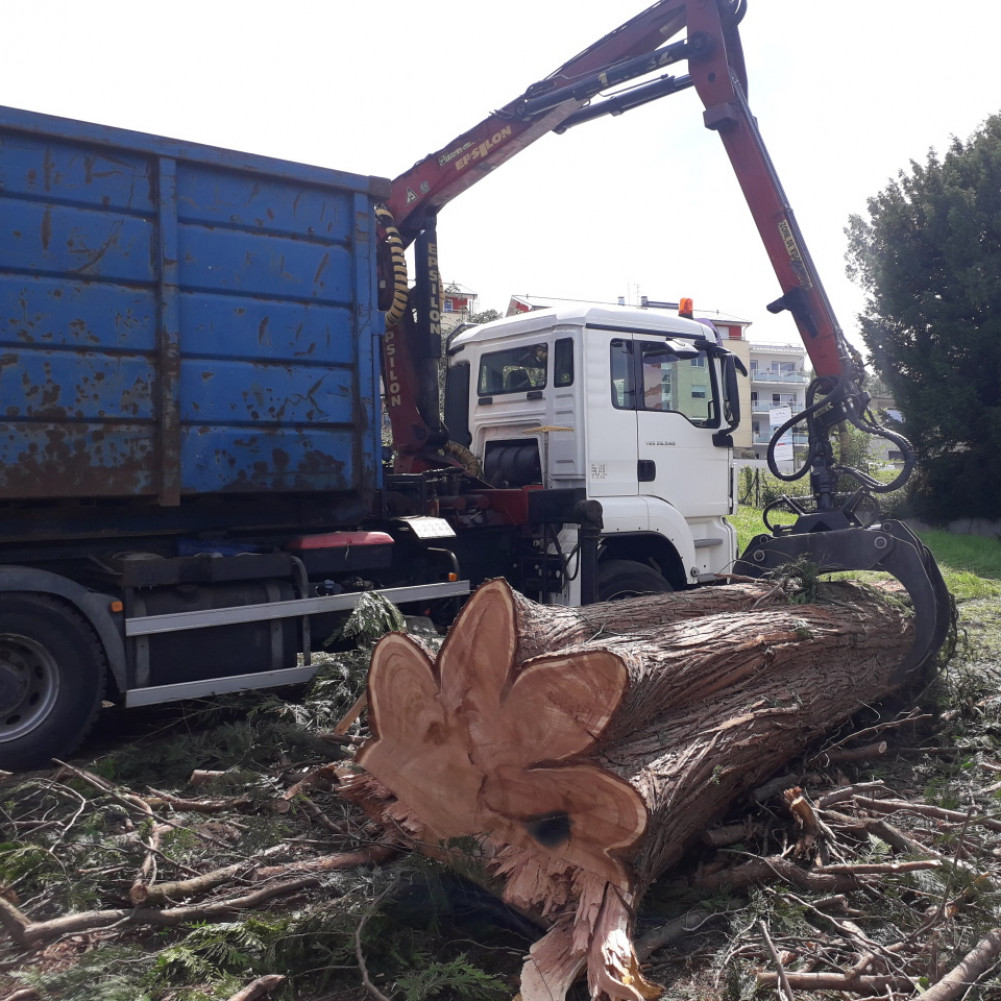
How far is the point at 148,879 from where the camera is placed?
129 inches

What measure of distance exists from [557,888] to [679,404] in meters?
5.18

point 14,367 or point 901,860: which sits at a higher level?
point 14,367

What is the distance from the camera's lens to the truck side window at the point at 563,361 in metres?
7.16

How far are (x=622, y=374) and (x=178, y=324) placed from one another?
3426 millimetres

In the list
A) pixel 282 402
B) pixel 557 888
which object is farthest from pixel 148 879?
pixel 282 402

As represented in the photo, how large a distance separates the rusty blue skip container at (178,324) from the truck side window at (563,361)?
5.58 ft

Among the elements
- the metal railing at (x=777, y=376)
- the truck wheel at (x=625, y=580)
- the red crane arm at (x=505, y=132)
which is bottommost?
the truck wheel at (x=625, y=580)

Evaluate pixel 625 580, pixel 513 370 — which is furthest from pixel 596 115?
pixel 625 580

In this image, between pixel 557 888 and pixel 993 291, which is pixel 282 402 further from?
pixel 993 291

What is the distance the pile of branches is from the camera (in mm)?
2775

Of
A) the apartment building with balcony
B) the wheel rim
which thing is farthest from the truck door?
the apartment building with balcony

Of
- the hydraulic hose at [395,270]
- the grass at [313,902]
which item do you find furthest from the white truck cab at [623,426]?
the grass at [313,902]

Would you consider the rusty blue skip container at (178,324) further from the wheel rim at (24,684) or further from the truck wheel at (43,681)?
the wheel rim at (24,684)

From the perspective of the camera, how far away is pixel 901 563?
5.55 metres
